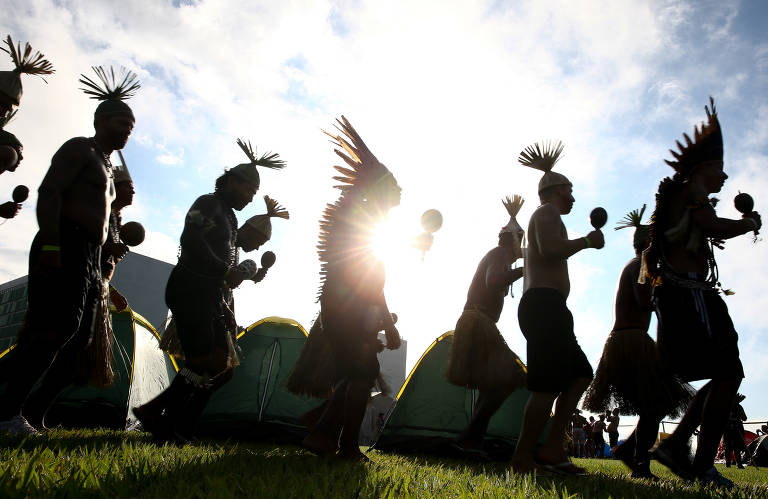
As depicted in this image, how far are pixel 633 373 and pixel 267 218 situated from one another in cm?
423

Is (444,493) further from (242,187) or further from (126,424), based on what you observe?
(126,424)

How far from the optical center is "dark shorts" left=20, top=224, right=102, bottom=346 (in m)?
3.00

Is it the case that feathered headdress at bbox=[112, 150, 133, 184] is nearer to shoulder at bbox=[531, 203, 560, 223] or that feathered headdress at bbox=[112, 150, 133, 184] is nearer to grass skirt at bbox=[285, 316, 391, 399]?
grass skirt at bbox=[285, 316, 391, 399]

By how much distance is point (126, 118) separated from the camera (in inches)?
143

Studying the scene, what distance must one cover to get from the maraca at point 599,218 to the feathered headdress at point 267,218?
372 cm

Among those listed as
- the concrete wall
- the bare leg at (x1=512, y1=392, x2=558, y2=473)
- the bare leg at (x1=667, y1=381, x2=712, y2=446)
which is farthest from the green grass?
the concrete wall

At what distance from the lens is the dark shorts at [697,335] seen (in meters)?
3.05

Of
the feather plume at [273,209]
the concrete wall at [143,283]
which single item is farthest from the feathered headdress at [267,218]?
the concrete wall at [143,283]

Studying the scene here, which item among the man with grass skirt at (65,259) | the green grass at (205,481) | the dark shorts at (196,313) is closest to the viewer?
the green grass at (205,481)

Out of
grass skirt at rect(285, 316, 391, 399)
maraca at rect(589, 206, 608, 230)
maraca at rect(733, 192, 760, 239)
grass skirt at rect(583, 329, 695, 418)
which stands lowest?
grass skirt at rect(285, 316, 391, 399)

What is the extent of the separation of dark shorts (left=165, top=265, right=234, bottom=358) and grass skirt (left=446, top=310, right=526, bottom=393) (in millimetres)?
2186

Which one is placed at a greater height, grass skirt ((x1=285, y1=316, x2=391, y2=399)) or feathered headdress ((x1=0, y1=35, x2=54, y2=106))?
feathered headdress ((x1=0, y1=35, x2=54, y2=106))

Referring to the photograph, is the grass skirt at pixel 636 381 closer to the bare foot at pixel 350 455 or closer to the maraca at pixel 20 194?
the bare foot at pixel 350 455

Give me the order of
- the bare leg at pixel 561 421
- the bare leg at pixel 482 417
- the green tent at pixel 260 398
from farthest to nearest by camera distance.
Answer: the green tent at pixel 260 398, the bare leg at pixel 482 417, the bare leg at pixel 561 421
